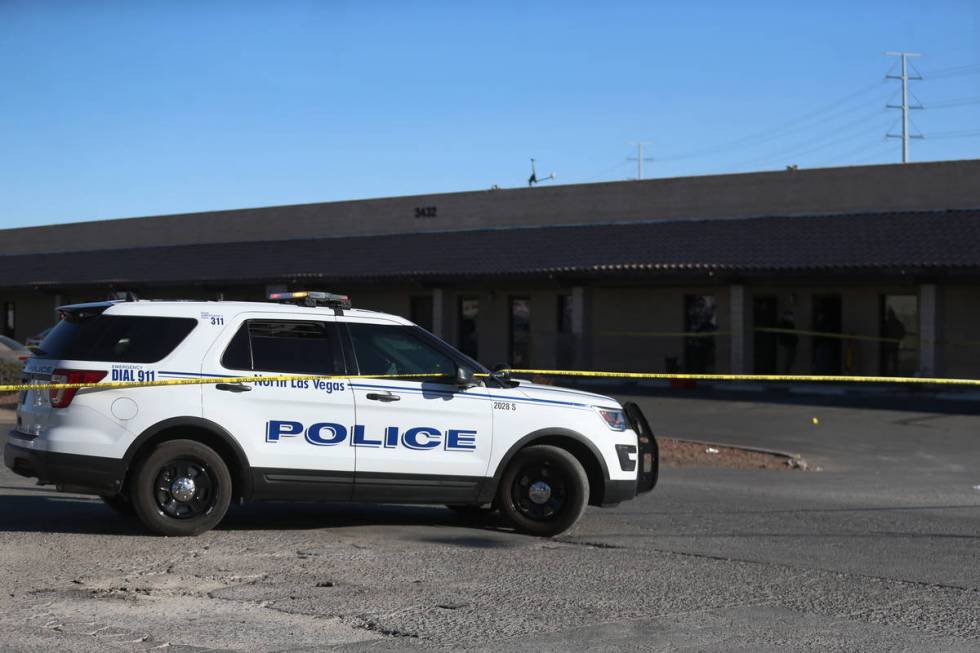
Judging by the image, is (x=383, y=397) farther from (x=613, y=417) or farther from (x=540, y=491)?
(x=613, y=417)

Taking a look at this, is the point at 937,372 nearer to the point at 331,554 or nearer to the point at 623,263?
the point at 623,263

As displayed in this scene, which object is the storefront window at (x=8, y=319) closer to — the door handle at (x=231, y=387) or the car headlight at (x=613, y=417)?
the door handle at (x=231, y=387)

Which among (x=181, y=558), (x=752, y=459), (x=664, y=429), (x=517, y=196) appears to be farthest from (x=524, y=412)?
(x=517, y=196)

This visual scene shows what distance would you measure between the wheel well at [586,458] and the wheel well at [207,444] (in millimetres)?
2308

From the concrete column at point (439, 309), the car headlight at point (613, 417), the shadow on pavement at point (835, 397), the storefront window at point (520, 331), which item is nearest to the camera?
the car headlight at point (613, 417)

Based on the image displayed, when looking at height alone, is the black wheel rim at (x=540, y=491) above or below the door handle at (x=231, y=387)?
below

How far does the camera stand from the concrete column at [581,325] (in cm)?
3272

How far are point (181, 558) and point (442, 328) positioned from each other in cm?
2742

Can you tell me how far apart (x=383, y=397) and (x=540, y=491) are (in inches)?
60.6

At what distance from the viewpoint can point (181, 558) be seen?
27.5 feet

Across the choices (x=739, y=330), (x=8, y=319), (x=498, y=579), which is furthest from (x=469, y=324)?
(x=498, y=579)

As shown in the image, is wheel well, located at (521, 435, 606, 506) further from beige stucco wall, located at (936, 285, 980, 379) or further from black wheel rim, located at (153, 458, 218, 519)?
beige stucco wall, located at (936, 285, 980, 379)

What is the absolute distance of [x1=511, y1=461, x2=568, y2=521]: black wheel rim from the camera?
9.80m

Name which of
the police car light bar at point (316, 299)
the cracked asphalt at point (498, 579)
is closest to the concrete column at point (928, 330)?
the cracked asphalt at point (498, 579)
